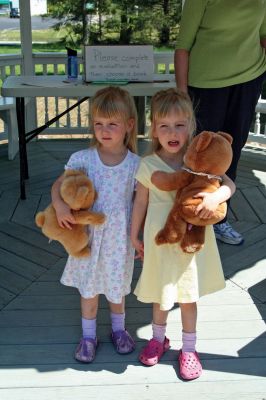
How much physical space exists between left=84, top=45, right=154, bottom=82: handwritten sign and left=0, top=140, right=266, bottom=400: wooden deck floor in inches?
45.8

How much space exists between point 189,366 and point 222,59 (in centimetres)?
160

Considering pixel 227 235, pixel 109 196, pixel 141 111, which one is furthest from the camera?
pixel 141 111

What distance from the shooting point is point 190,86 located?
3027mm

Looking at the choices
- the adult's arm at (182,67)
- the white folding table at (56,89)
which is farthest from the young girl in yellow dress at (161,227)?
the white folding table at (56,89)

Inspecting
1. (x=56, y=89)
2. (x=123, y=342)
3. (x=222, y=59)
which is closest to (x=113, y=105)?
(x=123, y=342)

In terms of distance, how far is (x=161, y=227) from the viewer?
2025 millimetres

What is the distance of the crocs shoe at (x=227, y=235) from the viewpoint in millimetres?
3303

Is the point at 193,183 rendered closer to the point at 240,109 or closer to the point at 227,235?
the point at 240,109

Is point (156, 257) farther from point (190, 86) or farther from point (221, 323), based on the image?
point (190, 86)

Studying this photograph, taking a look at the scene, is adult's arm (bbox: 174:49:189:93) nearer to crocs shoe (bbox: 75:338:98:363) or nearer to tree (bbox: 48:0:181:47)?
crocs shoe (bbox: 75:338:98:363)

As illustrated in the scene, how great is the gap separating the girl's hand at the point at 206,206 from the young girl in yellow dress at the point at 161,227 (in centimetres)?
2

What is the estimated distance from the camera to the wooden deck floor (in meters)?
2.06

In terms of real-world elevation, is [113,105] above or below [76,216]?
above

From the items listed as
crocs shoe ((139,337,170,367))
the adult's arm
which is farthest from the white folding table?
crocs shoe ((139,337,170,367))
